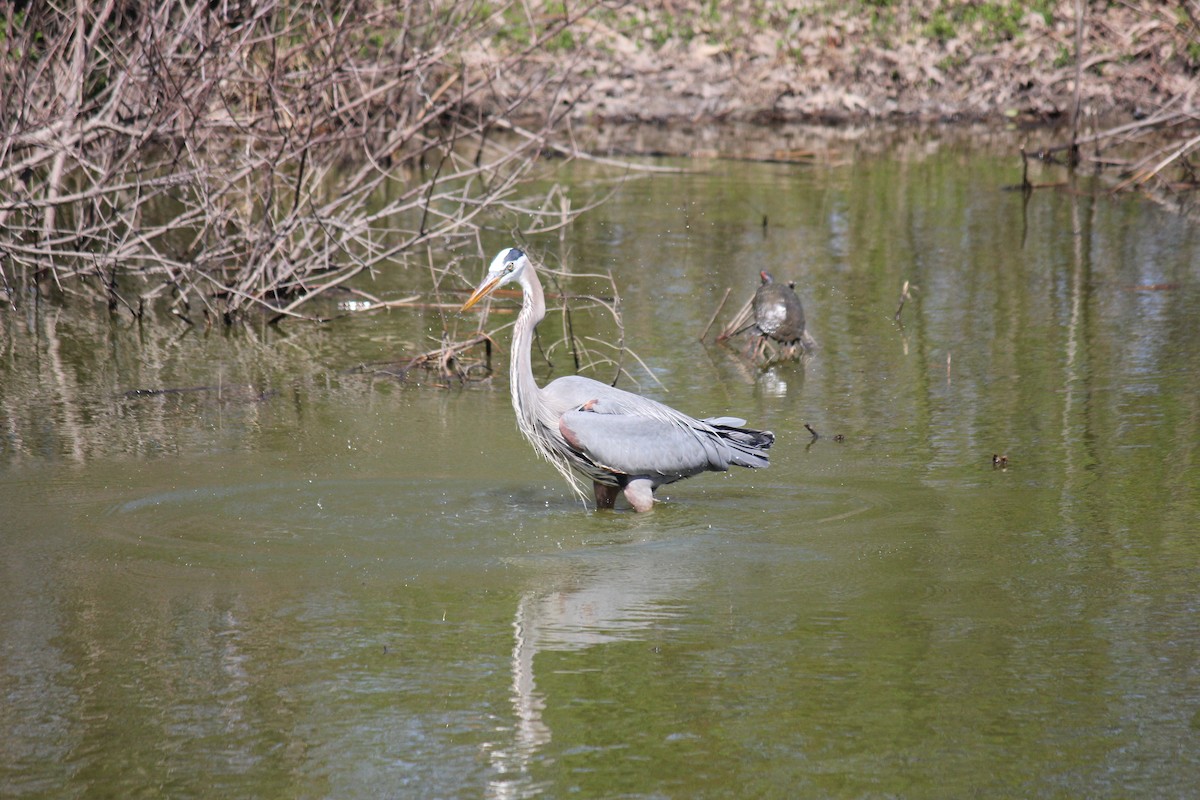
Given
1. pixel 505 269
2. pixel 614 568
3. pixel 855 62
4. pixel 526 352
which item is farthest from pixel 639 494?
pixel 855 62

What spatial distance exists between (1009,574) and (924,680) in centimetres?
114

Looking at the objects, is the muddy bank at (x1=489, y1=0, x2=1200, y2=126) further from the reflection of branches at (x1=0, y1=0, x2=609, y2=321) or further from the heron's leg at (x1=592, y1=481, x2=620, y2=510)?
the heron's leg at (x1=592, y1=481, x2=620, y2=510)

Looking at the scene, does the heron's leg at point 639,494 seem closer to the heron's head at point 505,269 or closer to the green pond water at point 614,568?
the green pond water at point 614,568

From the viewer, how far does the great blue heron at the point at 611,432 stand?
6.92 meters

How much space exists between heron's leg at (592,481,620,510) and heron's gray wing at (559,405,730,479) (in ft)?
0.84

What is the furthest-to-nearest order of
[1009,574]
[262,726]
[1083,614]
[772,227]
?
[772,227] → [1009,574] → [1083,614] → [262,726]

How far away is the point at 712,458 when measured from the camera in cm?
707

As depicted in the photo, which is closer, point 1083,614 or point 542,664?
point 542,664

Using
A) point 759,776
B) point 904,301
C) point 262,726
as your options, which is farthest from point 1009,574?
point 904,301

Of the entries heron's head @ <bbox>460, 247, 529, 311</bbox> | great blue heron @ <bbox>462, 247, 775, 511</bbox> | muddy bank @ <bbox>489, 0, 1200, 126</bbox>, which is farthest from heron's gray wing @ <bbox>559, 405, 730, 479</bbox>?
muddy bank @ <bbox>489, 0, 1200, 126</bbox>

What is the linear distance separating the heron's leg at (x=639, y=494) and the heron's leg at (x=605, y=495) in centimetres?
15

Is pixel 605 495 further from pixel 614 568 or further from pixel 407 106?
pixel 407 106

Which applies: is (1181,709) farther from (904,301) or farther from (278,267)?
(278,267)

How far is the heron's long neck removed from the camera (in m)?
7.04
